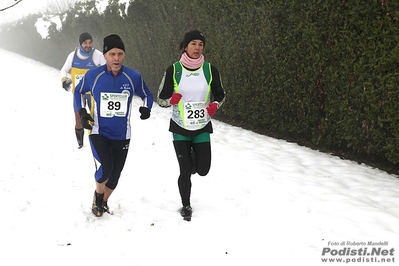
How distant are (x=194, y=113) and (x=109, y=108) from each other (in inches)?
37.8

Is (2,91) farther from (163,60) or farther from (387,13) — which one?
(387,13)

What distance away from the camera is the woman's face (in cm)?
410

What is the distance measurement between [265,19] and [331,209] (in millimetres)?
4623

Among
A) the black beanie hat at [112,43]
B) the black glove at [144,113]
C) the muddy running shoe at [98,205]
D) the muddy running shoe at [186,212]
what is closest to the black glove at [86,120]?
the black glove at [144,113]

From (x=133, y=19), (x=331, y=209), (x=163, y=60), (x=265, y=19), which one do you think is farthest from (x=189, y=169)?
(x=133, y=19)

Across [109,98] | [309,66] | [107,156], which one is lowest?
[107,156]

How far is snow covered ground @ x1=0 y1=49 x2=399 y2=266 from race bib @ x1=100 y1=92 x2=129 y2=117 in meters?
1.26

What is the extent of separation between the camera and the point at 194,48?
4094 mm

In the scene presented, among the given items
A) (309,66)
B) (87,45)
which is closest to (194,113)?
(309,66)

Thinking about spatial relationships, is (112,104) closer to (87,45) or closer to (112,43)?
(112,43)

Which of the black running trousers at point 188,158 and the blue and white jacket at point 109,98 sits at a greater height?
the blue and white jacket at point 109,98

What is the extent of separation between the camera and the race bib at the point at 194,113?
420 cm

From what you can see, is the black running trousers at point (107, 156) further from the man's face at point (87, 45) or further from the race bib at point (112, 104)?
the man's face at point (87, 45)

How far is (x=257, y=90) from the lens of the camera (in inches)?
336
